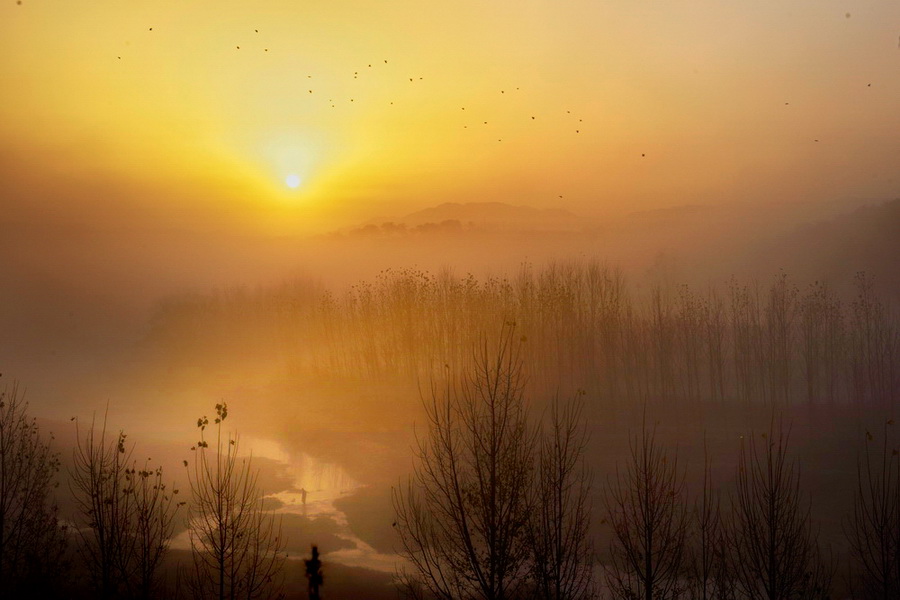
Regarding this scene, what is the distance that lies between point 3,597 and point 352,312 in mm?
59087

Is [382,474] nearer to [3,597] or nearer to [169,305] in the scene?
[3,597]

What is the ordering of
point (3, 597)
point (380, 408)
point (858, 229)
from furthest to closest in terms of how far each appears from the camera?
point (858, 229), point (380, 408), point (3, 597)

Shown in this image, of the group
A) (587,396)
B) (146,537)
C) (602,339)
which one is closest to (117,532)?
(146,537)

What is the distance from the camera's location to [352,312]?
75.0 metres

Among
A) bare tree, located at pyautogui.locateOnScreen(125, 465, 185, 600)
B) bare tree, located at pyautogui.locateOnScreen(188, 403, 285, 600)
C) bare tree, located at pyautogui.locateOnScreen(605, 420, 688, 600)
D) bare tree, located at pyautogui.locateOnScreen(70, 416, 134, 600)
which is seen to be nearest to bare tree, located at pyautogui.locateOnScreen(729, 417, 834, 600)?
bare tree, located at pyautogui.locateOnScreen(605, 420, 688, 600)

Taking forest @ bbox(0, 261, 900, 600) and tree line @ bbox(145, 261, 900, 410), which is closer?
forest @ bbox(0, 261, 900, 600)

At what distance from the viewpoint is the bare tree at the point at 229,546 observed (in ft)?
45.2

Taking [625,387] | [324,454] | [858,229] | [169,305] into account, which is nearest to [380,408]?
[324,454]

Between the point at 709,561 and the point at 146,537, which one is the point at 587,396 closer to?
the point at 709,561

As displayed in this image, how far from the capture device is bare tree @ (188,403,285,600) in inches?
542

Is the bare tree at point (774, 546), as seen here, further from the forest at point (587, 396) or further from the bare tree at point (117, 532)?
the bare tree at point (117, 532)

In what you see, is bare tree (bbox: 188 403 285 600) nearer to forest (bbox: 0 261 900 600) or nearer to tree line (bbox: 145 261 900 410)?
forest (bbox: 0 261 900 600)

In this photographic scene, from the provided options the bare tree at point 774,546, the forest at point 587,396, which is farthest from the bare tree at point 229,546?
the bare tree at point 774,546

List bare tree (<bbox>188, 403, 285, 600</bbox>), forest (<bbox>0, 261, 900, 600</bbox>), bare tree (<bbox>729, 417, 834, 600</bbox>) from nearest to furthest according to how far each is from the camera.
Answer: bare tree (<bbox>188, 403, 285, 600</bbox>) → bare tree (<bbox>729, 417, 834, 600</bbox>) → forest (<bbox>0, 261, 900, 600</bbox>)
